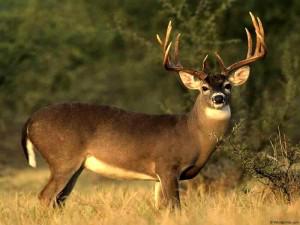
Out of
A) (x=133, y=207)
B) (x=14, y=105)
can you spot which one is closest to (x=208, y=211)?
(x=133, y=207)

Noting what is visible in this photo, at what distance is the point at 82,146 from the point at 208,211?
2066 mm

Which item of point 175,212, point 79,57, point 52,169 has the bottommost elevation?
point 79,57

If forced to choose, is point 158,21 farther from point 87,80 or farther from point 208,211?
point 208,211

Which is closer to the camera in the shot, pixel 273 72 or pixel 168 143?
pixel 168 143

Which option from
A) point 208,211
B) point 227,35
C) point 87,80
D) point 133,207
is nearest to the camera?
point 208,211

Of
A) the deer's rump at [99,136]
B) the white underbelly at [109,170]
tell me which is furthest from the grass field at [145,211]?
the deer's rump at [99,136]

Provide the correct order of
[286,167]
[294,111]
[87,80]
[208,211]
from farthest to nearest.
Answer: [87,80] → [294,111] → [286,167] → [208,211]

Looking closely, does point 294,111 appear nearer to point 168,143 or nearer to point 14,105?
point 168,143

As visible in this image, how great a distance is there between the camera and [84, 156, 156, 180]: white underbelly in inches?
371

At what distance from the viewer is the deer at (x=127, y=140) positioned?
9305mm

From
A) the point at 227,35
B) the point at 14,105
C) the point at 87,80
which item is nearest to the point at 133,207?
the point at 227,35

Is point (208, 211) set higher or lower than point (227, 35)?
higher

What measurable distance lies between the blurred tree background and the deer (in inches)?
118

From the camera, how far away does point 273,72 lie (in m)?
17.2
